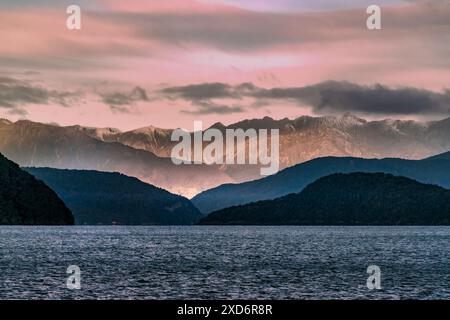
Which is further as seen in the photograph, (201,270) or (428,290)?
(201,270)

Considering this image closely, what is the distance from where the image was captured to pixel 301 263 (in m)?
179

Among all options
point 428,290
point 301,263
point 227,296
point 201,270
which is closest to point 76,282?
point 227,296

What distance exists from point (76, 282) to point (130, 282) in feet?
36.1
